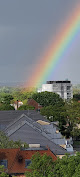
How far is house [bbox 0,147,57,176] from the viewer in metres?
41.7

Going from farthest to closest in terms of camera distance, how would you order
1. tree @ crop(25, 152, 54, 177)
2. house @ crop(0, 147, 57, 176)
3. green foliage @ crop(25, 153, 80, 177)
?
house @ crop(0, 147, 57, 176), tree @ crop(25, 152, 54, 177), green foliage @ crop(25, 153, 80, 177)

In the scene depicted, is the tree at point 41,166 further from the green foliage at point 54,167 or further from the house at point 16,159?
the house at point 16,159

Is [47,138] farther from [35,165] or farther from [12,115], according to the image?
[12,115]

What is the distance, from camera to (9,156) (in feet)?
143

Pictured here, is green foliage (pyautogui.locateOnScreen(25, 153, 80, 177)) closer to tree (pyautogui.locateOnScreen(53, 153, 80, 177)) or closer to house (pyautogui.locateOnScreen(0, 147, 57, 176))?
tree (pyautogui.locateOnScreen(53, 153, 80, 177))

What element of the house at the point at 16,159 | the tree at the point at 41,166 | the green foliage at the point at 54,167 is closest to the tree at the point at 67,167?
the green foliage at the point at 54,167

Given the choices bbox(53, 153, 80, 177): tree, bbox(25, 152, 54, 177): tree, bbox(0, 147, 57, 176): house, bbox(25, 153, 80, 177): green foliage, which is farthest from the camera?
bbox(0, 147, 57, 176): house

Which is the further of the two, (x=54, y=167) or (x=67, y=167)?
(x=54, y=167)

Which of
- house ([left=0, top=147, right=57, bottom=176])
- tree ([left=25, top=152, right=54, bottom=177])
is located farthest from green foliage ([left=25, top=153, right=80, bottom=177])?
house ([left=0, top=147, right=57, bottom=176])

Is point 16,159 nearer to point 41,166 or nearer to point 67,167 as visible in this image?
point 41,166

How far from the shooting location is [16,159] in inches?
1708

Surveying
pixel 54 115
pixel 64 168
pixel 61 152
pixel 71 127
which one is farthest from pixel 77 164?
pixel 54 115

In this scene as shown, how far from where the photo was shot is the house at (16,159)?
4170 centimetres

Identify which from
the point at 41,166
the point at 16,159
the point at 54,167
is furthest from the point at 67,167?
the point at 16,159
